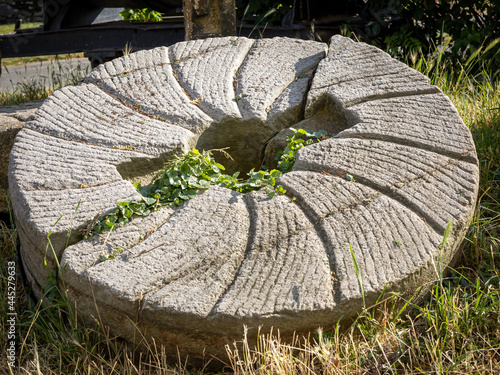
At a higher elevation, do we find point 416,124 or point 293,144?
point 416,124

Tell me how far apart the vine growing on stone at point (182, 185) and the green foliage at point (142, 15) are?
423 centimetres

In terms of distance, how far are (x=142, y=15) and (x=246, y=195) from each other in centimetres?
488

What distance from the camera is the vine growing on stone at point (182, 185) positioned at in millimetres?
1930

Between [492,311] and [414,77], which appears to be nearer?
[492,311]

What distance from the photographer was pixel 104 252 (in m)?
1.80

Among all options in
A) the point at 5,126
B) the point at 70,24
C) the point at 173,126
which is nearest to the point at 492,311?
the point at 173,126

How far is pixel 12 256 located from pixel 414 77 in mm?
2211

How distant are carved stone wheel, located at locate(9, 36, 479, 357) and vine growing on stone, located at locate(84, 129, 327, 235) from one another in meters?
0.05

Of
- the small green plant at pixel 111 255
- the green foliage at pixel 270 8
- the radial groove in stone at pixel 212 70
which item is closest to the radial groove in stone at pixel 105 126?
the radial groove in stone at pixel 212 70

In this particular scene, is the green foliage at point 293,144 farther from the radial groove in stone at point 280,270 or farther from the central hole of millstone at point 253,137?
the radial groove in stone at point 280,270

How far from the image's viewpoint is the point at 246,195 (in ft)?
6.68

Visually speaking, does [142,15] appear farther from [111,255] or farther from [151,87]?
[111,255]

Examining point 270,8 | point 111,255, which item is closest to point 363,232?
point 111,255

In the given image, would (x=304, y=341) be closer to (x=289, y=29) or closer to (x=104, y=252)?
(x=104, y=252)
